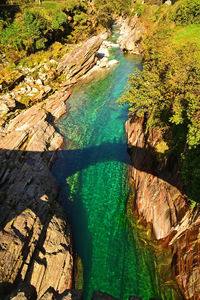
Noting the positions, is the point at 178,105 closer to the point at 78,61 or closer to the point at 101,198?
the point at 101,198

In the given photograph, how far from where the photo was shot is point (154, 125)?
15695 mm

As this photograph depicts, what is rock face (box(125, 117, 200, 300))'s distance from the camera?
972cm

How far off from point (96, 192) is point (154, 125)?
9148 mm

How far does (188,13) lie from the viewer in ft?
120

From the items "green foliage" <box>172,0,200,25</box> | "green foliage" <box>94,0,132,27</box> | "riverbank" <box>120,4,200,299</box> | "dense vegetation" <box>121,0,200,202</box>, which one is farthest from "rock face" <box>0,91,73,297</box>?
"green foliage" <box>94,0,132,27</box>

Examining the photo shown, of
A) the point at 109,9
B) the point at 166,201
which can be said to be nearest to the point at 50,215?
the point at 166,201

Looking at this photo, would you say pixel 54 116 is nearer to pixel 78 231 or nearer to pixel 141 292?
pixel 78 231

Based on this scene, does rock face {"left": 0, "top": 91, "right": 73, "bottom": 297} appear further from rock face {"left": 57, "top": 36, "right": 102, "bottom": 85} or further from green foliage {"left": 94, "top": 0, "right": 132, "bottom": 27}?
green foliage {"left": 94, "top": 0, "right": 132, "bottom": 27}

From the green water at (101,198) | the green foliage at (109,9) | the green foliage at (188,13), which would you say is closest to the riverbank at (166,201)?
the green water at (101,198)

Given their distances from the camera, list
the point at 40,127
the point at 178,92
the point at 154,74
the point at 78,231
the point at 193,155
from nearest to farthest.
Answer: the point at 193,155 → the point at 178,92 → the point at 78,231 → the point at 154,74 → the point at 40,127

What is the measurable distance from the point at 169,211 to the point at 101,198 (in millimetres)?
7379

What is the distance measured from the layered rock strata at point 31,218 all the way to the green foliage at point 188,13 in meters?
36.9

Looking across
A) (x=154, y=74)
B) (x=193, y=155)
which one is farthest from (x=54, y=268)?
(x=154, y=74)

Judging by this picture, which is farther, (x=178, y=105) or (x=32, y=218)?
(x=32, y=218)
